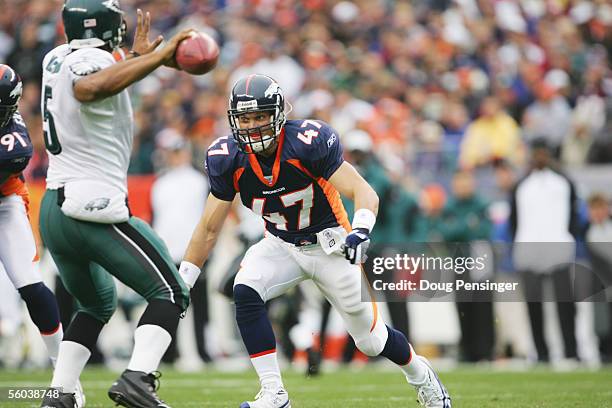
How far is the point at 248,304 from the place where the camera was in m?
5.62

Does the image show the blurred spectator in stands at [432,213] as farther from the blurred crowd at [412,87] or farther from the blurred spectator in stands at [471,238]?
the blurred spectator in stands at [471,238]

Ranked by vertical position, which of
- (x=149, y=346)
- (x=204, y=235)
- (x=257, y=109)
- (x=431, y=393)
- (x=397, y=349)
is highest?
(x=257, y=109)

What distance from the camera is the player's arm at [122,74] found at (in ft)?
15.8

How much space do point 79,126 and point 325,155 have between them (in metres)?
1.18

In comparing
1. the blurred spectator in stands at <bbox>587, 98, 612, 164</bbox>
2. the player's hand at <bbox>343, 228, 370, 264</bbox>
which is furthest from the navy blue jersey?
the blurred spectator in stands at <bbox>587, 98, 612, 164</bbox>

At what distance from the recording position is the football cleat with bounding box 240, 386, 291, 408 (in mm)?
5512

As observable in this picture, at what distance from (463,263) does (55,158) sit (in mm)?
3417

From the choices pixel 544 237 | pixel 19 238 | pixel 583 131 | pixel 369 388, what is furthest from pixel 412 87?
pixel 19 238

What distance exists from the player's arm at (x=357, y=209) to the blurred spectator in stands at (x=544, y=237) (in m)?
4.66

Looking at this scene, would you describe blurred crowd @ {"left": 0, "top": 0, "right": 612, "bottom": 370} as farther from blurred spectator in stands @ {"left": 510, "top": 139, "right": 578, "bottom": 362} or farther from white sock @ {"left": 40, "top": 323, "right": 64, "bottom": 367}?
white sock @ {"left": 40, "top": 323, "right": 64, "bottom": 367}

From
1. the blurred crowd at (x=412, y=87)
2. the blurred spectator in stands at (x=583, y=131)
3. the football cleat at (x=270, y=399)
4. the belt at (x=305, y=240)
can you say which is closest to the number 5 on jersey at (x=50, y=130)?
the belt at (x=305, y=240)

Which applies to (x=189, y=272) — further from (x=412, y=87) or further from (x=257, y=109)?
(x=412, y=87)

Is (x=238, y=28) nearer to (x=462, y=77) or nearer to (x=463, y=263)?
(x=462, y=77)

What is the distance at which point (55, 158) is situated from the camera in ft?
17.2
